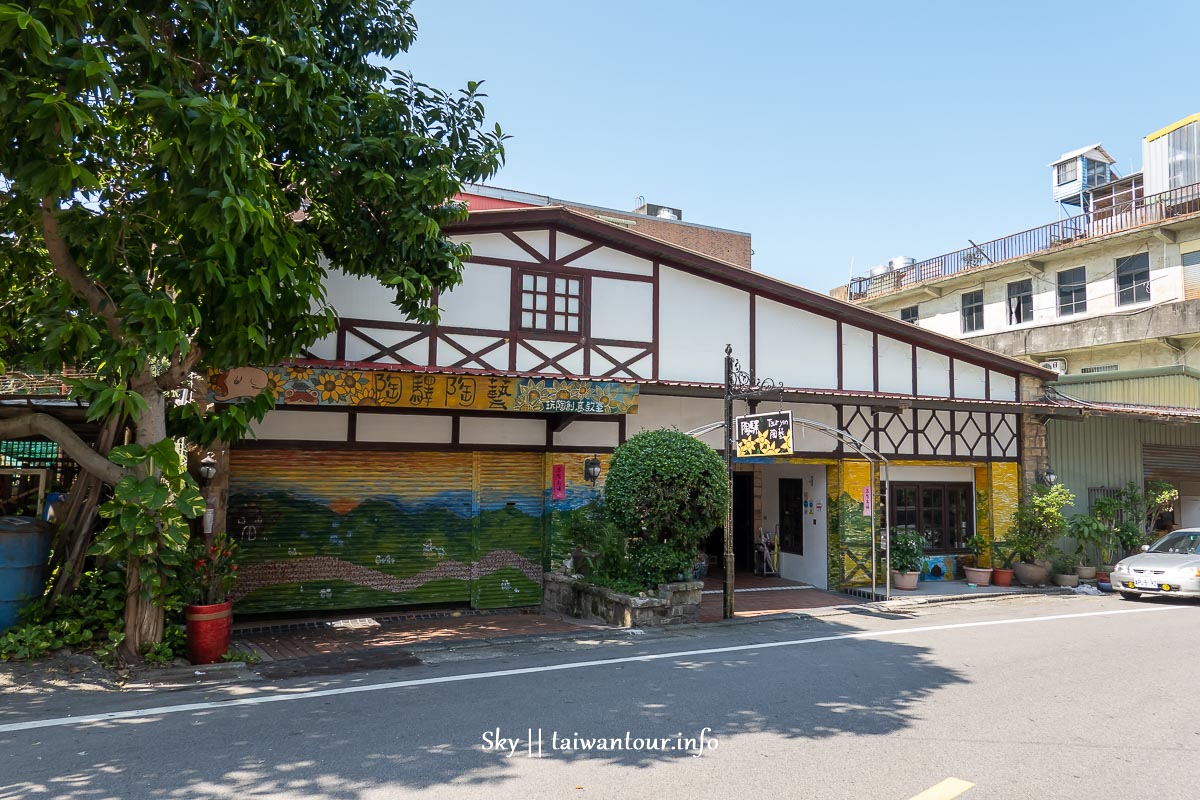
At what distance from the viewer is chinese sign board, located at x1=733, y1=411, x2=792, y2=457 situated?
38.3 feet

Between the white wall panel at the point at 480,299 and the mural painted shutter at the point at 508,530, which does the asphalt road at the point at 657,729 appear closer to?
the mural painted shutter at the point at 508,530

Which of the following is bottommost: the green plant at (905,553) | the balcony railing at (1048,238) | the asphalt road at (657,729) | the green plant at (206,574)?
the asphalt road at (657,729)

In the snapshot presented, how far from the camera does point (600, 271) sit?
1427 cm

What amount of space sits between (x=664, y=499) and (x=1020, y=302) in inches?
894

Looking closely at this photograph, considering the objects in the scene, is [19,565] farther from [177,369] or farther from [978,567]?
[978,567]

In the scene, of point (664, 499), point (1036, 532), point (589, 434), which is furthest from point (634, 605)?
point (1036, 532)

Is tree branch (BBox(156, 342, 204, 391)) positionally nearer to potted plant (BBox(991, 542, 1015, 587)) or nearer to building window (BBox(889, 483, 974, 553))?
building window (BBox(889, 483, 974, 553))

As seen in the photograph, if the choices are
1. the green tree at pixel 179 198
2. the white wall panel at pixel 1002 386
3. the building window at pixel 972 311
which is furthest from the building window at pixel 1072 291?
the green tree at pixel 179 198

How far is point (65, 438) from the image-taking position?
28.8 feet

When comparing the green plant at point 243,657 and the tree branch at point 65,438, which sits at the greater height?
the tree branch at point 65,438

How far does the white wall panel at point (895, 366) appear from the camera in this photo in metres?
16.6

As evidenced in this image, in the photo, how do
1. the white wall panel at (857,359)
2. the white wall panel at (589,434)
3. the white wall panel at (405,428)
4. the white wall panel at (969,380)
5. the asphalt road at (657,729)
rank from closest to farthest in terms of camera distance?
1. the asphalt road at (657,729)
2. the white wall panel at (405,428)
3. the white wall panel at (589,434)
4. the white wall panel at (857,359)
5. the white wall panel at (969,380)

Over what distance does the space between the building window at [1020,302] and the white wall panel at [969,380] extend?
41.7 feet

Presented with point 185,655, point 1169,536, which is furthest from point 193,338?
point 1169,536
